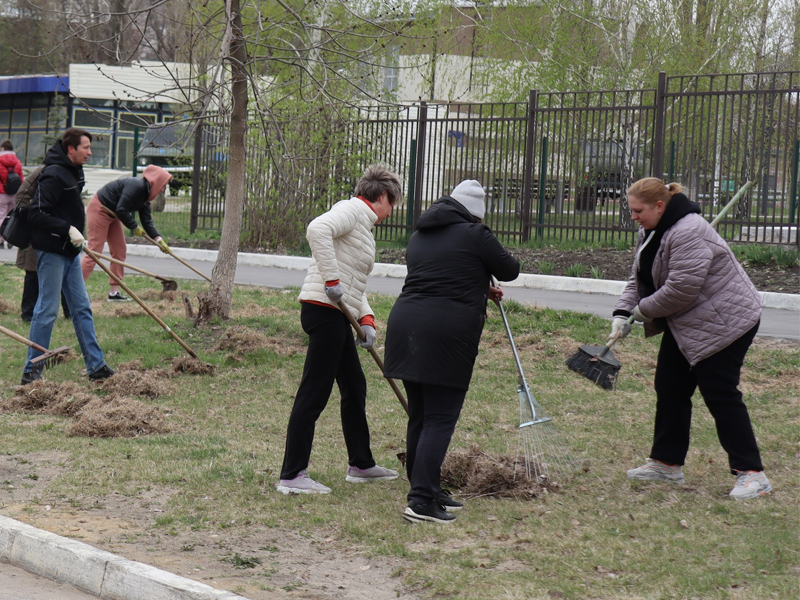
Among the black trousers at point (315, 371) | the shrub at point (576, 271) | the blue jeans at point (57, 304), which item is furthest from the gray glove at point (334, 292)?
the shrub at point (576, 271)

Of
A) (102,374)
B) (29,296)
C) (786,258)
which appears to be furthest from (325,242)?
(786,258)

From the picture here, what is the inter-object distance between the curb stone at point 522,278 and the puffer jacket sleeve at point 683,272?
5101mm

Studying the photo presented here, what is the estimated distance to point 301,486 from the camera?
5.02m

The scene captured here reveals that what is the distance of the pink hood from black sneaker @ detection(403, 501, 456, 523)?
6.69 m

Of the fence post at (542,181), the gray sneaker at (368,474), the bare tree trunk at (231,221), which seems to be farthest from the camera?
the fence post at (542,181)

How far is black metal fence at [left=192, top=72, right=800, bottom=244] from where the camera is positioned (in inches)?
477

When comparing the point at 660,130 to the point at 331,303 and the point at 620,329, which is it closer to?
the point at 620,329

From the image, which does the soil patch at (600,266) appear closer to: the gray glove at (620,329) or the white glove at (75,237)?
the gray glove at (620,329)

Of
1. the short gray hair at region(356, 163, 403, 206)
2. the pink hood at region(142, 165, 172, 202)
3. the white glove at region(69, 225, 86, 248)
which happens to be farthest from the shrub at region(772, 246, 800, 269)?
the white glove at region(69, 225, 86, 248)

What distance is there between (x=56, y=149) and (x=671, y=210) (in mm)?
4895

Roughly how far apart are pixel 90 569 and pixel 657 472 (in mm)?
3155

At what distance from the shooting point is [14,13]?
4359 cm

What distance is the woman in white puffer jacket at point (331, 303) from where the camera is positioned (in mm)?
4812

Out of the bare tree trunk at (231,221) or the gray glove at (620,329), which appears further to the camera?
the bare tree trunk at (231,221)
